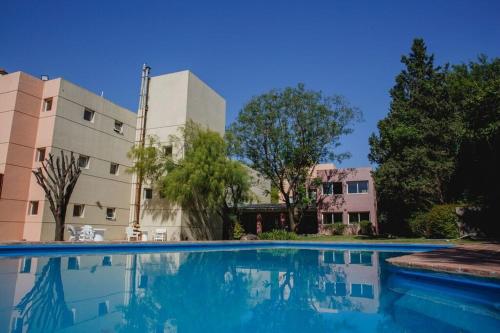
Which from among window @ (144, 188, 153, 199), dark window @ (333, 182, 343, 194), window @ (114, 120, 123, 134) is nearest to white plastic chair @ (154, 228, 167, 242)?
window @ (144, 188, 153, 199)

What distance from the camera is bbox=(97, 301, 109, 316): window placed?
4.42 m

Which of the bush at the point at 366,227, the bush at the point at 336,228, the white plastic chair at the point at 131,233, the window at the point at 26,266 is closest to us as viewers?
the window at the point at 26,266

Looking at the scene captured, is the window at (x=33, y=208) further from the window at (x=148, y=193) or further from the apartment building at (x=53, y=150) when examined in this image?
the window at (x=148, y=193)

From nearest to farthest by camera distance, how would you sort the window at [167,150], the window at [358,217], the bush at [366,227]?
the window at [167,150] < the bush at [366,227] < the window at [358,217]

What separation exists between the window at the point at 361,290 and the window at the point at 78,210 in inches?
643

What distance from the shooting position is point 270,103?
2328 centimetres

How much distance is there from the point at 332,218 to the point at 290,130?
916 cm

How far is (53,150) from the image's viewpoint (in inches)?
671

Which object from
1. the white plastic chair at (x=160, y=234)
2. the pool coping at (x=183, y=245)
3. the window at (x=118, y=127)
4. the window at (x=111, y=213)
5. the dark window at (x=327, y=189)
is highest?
the window at (x=118, y=127)

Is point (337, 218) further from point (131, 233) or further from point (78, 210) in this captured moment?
point (78, 210)

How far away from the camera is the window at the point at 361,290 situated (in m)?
5.96

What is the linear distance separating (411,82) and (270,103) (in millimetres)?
12577

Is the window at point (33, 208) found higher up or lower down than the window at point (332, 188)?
lower down

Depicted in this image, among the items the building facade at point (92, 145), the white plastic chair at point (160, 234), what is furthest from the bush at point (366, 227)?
the white plastic chair at point (160, 234)
